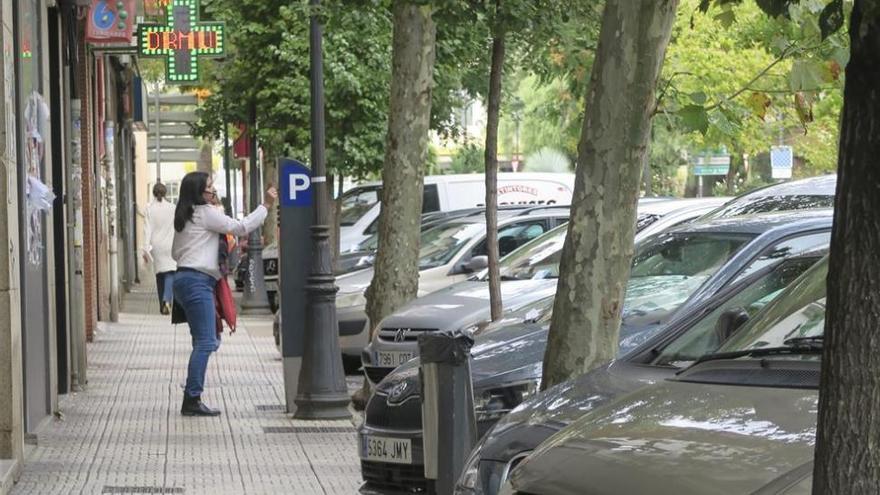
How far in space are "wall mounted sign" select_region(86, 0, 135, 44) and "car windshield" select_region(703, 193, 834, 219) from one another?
7.68m

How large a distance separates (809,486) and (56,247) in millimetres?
10220

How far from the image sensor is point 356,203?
2495 cm

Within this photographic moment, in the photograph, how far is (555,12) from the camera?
41.6ft

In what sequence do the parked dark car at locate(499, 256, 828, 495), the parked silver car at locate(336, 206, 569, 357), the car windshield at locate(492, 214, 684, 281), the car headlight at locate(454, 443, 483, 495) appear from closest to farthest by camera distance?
the parked dark car at locate(499, 256, 828, 495)
the car headlight at locate(454, 443, 483, 495)
the car windshield at locate(492, 214, 684, 281)
the parked silver car at locate(336, 206, 569, 357)

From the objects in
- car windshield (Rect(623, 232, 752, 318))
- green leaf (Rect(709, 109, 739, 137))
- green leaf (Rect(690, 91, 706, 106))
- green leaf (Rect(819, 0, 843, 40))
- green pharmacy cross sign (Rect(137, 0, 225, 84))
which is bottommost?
car windshield (Rect(623, 232, 752, 318))

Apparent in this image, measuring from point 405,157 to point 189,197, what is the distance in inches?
69.9

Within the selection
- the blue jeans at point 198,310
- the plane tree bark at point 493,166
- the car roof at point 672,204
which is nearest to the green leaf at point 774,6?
the plane tree bark at point 493,166

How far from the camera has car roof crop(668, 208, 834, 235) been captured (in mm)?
9016

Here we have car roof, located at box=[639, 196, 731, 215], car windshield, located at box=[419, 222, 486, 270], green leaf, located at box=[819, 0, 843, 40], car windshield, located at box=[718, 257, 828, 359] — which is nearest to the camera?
green leaf, located at box=[819, 0, 843, 40]

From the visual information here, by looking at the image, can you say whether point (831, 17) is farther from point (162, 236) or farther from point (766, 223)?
point (162, 236)

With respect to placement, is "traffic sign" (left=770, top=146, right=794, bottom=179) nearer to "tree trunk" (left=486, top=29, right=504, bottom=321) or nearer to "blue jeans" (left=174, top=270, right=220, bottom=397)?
"tree trunk" (left=486, top=29, right=504, bottom=321)

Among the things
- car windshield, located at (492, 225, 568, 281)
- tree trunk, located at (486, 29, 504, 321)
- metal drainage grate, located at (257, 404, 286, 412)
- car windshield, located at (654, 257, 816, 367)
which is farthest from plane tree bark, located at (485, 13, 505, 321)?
car windshield, located at (654, 257, 816, 367)

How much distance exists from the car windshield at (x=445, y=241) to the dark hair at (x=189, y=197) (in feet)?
16.2

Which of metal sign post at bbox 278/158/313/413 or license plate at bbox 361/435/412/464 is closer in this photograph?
license plate at bbox 361/435/412/464
